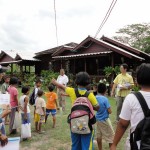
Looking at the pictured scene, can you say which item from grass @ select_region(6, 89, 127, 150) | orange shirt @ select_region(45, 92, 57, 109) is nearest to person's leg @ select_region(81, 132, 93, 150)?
grass @ select_region(6, 89, 127, 150)

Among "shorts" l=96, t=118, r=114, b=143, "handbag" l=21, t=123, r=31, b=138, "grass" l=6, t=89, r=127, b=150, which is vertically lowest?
"grass" l=6, t=89, r=127, b=150

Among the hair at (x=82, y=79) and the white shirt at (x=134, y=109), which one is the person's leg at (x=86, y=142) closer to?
the hair at (x=82, y=79)

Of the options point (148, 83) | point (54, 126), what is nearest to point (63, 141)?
point (54, 126)

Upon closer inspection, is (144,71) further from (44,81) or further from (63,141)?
(44,81)

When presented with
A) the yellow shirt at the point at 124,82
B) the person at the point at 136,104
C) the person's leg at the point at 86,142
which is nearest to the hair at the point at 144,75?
the person at the point at 136,104

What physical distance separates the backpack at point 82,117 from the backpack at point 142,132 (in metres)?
1.04

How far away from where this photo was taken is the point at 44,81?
65.8 feet

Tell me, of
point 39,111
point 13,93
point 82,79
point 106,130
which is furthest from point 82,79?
point 39,111

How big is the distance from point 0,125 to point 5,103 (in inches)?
11.8

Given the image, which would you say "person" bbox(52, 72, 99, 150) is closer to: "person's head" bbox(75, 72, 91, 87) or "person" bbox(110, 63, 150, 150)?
"person's head" bbox(75, 72, 91, 87)

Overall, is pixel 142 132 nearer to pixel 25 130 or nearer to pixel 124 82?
pixel 25 130

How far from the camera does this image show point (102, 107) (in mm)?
4430

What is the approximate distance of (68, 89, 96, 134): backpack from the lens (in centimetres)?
318

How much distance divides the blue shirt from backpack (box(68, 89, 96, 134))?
1.15 meters
